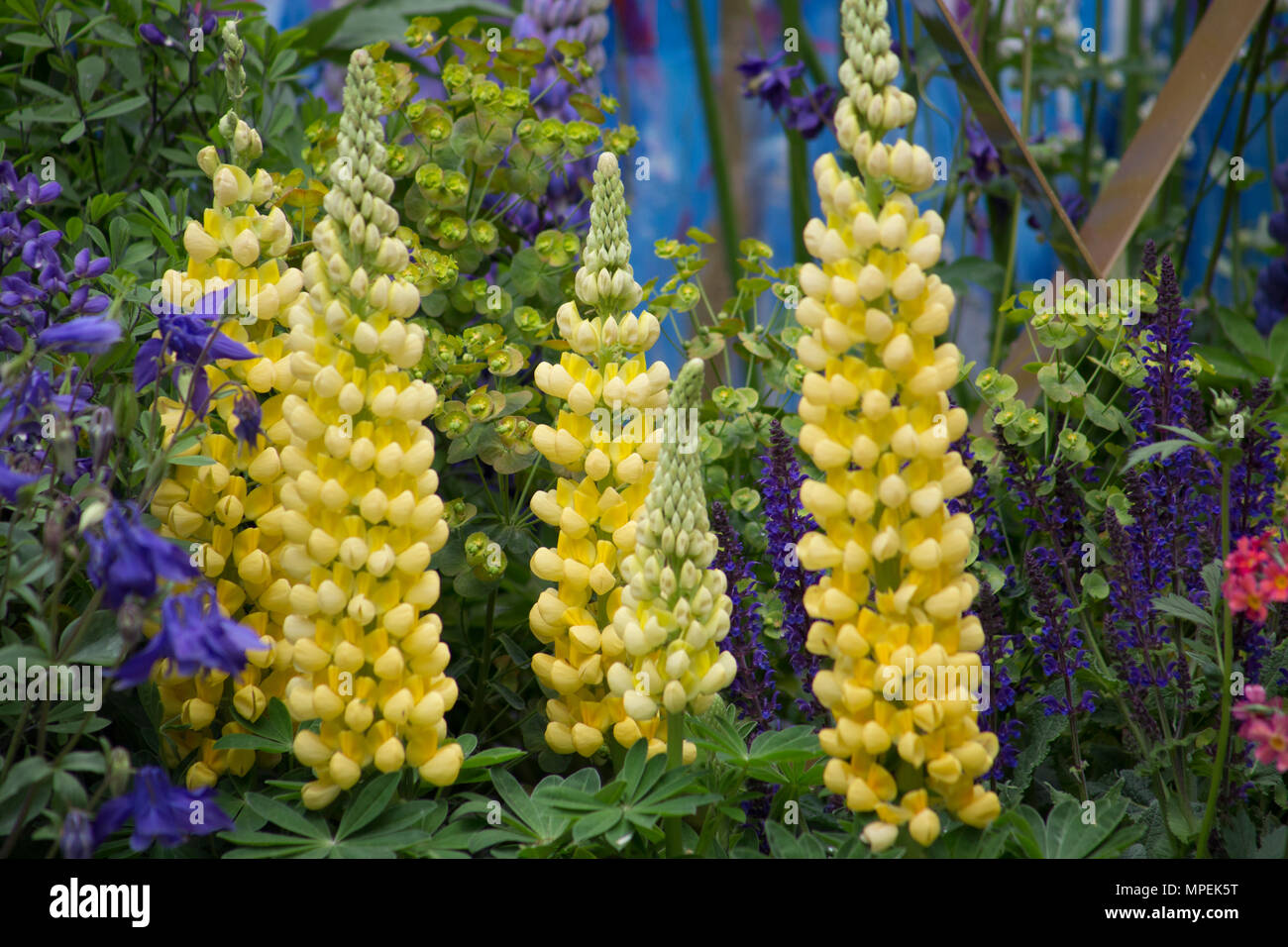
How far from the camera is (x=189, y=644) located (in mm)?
688

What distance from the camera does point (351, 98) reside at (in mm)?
794

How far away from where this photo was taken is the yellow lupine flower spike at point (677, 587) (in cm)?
81

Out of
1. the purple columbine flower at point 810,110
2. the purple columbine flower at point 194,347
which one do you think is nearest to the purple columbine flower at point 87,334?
the purple columbine flower at point 194,347

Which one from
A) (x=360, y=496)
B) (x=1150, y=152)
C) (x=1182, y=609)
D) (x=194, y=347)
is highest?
(x=1150, y=152)

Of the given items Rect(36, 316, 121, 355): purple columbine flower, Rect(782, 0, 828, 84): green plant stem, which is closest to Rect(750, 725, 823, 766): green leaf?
Rect(36, 316, 121, 355): purple columbine flower

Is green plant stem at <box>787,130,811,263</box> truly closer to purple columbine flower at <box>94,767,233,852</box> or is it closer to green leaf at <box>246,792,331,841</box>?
green leaf at <box>246,792,331,841</box>

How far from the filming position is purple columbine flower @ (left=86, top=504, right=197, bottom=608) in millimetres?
690

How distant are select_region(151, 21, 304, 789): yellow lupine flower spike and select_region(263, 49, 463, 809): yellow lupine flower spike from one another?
9 centimetres

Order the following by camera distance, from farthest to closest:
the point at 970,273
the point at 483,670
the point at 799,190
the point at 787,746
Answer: the point at 799,190 < the point at 970,273 < the point at 483,670 < the point at 787,746

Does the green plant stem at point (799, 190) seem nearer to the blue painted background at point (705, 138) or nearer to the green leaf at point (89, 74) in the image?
the blue painted background at point (705, 138)

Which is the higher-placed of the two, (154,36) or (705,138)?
(705,138)

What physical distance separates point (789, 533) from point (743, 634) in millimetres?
108

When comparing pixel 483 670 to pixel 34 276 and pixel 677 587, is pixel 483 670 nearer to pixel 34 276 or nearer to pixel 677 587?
pixel 677 587

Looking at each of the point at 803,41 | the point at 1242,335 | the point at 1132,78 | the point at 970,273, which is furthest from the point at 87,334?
the point at 1132,78
